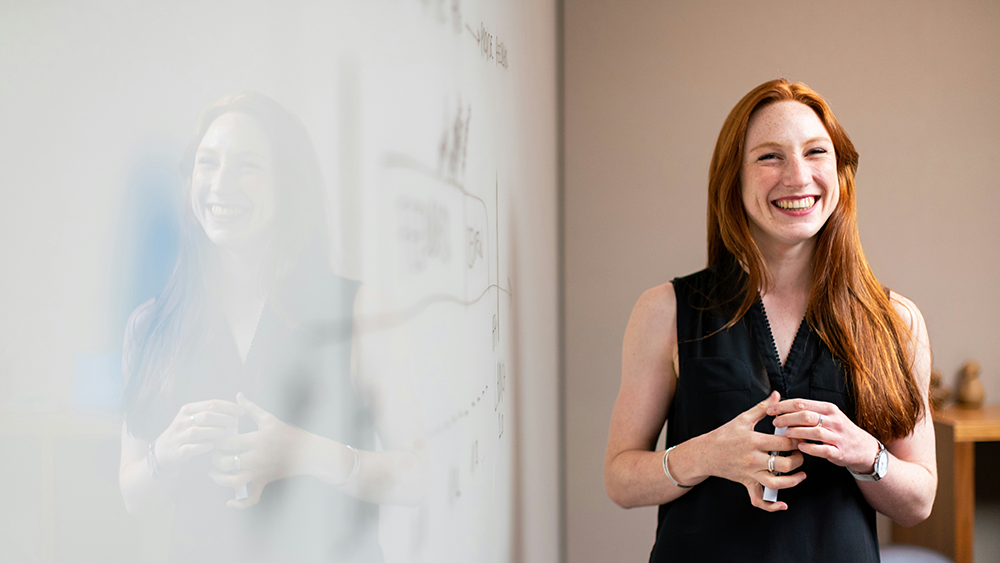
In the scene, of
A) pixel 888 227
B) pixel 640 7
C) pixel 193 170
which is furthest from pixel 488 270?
pixel 888 227

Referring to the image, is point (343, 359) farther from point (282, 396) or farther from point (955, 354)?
point (955, 354)

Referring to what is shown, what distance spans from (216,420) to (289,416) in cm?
5

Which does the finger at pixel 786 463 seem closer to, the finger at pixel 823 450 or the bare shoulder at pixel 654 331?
the finger at pixel 823 450

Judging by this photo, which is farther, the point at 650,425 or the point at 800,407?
the point at 650,425

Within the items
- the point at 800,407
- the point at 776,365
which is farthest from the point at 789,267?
the point at 800,407

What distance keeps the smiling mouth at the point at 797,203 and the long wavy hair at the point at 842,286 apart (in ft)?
0.24

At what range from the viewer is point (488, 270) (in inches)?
31.6

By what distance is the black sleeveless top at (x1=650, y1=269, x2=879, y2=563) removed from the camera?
1052 mm

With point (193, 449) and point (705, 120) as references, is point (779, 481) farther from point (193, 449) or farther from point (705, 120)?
point (705, 120)

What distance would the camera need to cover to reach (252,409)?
266 mm

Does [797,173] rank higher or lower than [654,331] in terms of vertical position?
higher

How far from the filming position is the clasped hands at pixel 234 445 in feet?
0.73

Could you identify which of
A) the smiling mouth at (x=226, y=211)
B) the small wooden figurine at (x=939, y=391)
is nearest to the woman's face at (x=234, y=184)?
the smiling mouth at (x=226, y=211)

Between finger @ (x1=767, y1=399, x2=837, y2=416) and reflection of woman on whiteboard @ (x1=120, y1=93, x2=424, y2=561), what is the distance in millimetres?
740
